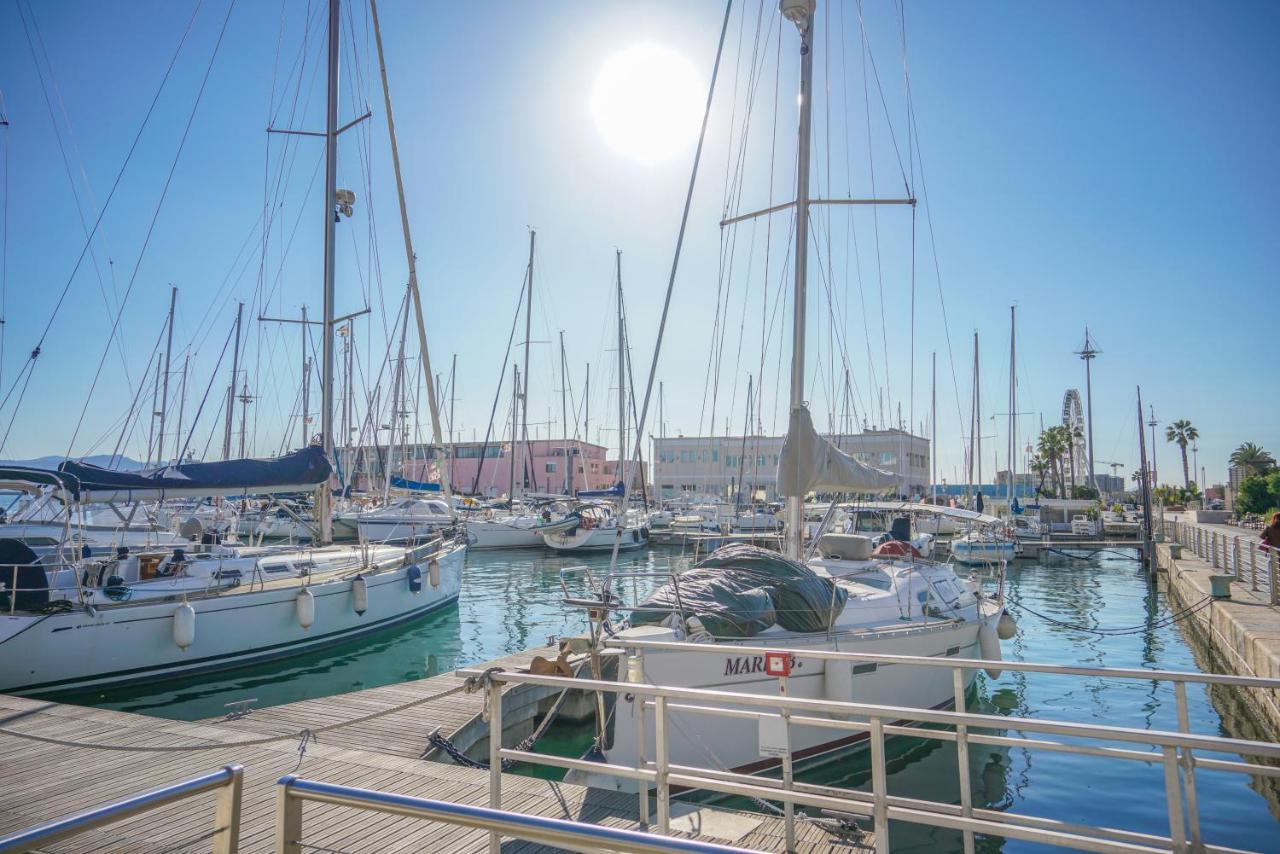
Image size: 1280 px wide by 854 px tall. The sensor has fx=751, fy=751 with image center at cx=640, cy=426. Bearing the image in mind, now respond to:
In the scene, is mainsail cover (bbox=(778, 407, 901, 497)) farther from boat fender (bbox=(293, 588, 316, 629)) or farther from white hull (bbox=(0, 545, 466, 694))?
white hull (bbox=(0, 545, 466, 694))

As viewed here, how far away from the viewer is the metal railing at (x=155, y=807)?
5.98ft

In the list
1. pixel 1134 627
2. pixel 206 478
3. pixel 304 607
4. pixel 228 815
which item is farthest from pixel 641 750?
pixel 1134 627

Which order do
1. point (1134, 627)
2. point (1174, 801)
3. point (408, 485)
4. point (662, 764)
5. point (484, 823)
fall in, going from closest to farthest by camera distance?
point (484, 823) → point (1174, 801) → point (662, 764) → point (1134, 627) → point (408, 485)

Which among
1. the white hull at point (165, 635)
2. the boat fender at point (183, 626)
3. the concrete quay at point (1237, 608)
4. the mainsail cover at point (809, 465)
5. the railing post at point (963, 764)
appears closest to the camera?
the railing post at point (963, 764)

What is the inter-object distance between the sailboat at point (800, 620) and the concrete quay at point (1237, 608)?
3661 mm

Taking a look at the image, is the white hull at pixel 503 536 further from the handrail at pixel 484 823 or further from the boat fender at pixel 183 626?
the handrail at pixel 484 823

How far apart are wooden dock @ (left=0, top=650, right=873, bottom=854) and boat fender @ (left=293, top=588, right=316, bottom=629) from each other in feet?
17.1

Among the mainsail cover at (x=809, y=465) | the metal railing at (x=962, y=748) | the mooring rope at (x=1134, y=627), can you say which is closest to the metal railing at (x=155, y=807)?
the metal railing at (x=962, y=748)

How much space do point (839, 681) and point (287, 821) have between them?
7459 mm

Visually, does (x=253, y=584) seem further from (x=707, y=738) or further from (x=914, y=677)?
(x=914, y=677)

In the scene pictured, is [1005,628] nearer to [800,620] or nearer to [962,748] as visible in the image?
[800,620]

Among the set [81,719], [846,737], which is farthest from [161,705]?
[846,737]

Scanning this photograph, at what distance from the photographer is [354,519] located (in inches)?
1457

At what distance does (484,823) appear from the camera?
2.18m
